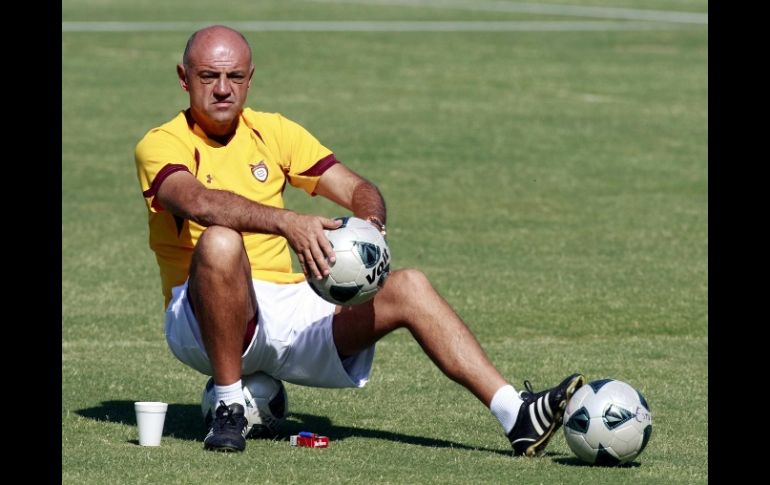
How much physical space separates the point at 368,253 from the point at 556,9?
29973 mm

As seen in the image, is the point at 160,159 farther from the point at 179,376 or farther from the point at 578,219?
the point at 578,219

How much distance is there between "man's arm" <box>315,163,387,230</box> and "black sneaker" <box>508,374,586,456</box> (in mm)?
1351

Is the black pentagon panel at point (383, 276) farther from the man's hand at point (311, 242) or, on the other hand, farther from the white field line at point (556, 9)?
the white field line at point (556, 9)

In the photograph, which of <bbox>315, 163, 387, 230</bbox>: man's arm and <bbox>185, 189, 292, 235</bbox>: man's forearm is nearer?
<bbox>185, 189, 292, 235</bbox>: man's forearm

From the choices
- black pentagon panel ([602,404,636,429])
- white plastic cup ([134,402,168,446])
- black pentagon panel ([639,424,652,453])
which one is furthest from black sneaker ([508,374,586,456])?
white plastic cup ([134,402,168,446])

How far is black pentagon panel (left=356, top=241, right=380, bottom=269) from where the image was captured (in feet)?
23.8

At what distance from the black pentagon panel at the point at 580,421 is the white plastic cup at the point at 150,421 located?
6.59 ft

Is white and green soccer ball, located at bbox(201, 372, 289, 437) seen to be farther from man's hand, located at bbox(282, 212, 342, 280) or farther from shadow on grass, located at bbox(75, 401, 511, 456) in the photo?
man's hand, located at bbox(282, 212, 342, 280)

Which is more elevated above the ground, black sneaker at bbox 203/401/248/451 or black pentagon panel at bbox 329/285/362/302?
black pentagon panel at bbox 329/285/362/302

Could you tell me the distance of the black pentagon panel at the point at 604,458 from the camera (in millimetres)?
7184

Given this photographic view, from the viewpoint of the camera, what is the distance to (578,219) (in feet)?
54.3
